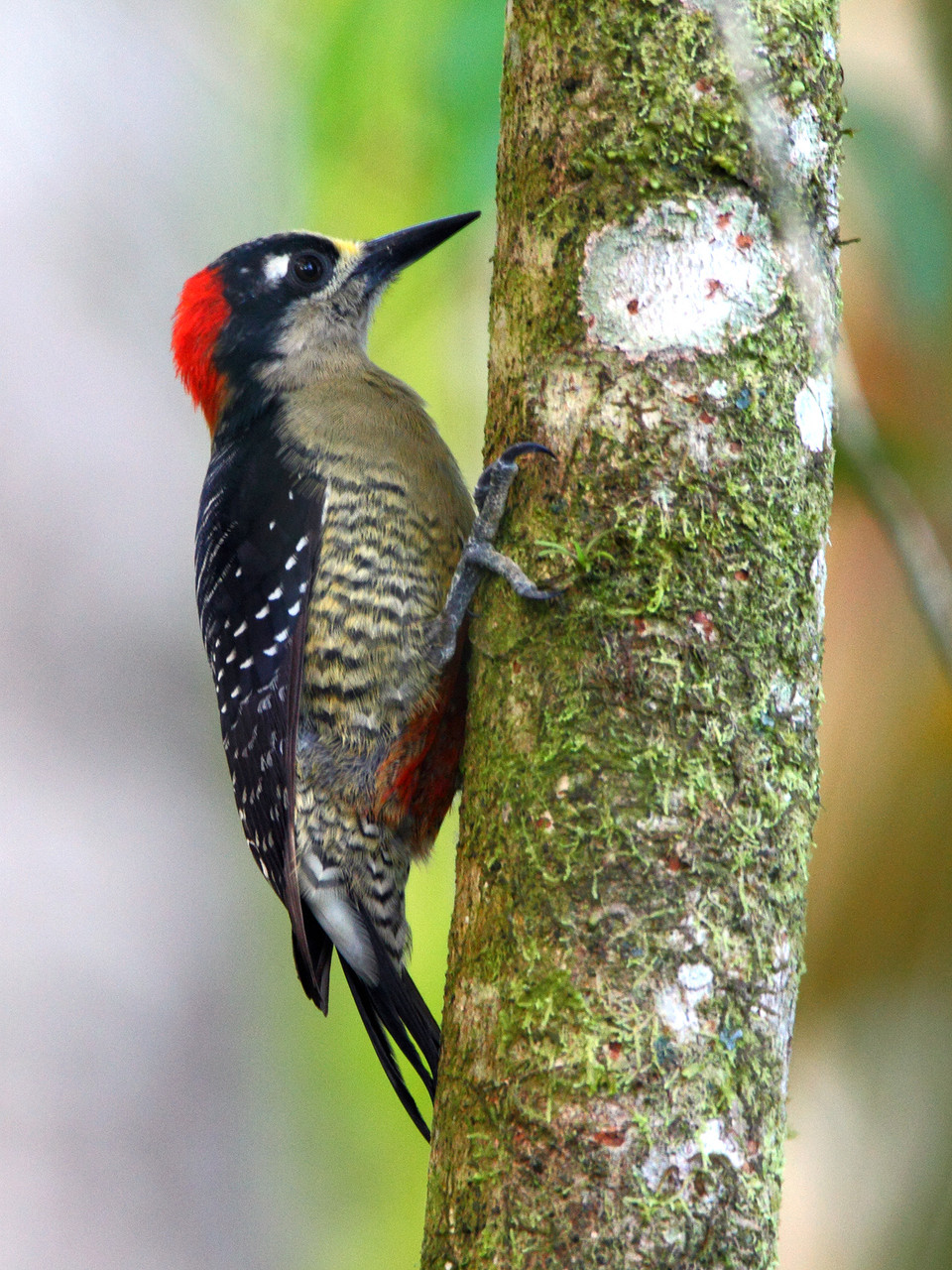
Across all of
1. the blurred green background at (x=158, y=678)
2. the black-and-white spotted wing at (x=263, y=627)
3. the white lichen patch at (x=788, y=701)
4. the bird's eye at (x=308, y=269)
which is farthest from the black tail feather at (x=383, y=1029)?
the bird's eye at (x=308, y=269)

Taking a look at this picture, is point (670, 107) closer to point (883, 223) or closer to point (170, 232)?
point (883, 223)

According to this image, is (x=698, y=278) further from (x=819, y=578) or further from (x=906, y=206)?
(x=819, y=578)

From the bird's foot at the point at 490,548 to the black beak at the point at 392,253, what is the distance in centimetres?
133

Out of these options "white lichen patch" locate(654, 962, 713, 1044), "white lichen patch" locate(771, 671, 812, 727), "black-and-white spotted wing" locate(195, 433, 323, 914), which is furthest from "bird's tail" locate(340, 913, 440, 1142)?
"white lichen patch" locate(771, 671, 812, 727)

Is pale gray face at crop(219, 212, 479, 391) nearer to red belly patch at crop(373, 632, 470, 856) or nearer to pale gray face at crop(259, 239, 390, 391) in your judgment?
pale gray face at crop(259, 239, 390, 391)

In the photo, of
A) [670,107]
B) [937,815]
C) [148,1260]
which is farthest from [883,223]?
[148,1260]

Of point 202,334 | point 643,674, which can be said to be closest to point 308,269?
point 202,334

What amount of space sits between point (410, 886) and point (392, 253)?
3072mm

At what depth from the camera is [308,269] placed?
3.48 metres

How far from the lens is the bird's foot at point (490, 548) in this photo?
78.8 inches

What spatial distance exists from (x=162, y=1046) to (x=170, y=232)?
130 inches

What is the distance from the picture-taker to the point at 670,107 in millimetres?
1926

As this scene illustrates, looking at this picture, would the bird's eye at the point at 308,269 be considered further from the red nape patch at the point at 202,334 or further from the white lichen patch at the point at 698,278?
the white lichen patch at the point at 698,278

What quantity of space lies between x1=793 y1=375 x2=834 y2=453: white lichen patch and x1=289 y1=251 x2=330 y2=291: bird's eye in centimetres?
187
